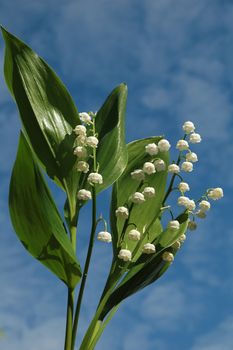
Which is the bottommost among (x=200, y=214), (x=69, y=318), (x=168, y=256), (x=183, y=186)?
(x=69, y=318)

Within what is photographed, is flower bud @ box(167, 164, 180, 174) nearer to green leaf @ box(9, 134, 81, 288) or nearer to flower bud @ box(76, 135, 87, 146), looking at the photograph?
flower bud @ box(76, 135, 87, 146)

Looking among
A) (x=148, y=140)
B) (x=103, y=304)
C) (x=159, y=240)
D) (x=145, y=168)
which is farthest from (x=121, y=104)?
(x=103, y=304)

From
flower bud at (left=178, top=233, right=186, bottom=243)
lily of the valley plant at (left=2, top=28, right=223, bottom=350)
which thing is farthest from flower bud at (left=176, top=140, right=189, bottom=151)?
flower bud at (left=178, top=233, right=186, bottom=243)

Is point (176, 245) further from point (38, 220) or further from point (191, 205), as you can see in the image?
point (38, 220)

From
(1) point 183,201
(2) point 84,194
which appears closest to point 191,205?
(1) point 183,201

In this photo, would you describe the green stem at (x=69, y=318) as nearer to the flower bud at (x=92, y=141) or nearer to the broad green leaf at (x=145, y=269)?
the broad green leaf at (x=145, y=269)

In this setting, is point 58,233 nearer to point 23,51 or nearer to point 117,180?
point 117,180

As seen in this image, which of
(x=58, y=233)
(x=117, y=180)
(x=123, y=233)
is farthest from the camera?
(x=117, y=180)
